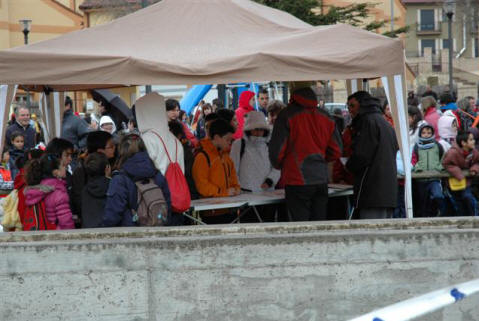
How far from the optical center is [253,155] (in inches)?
390

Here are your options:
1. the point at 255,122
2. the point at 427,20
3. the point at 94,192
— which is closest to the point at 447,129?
the point at 255,122

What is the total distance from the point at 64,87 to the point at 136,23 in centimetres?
323

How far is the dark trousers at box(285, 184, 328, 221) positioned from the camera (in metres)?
8.53

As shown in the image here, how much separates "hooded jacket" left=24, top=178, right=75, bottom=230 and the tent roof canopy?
1.03 metres

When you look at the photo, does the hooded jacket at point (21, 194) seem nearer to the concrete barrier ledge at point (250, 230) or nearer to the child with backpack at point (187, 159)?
the concrete barrier ledge at point (250, 230)

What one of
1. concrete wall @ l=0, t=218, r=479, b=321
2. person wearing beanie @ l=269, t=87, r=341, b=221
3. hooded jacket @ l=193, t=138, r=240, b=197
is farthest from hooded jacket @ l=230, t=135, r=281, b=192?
concrete wall @ l=0, t=218, r=479, b=321

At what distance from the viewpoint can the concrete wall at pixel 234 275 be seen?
6.00 metres

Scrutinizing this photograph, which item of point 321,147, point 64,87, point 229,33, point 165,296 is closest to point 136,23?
point 229,33

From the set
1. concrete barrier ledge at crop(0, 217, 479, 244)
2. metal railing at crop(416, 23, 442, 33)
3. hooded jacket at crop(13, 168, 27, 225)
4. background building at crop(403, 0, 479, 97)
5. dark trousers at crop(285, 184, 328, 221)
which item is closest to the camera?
concrete barrier ledge at crop(0, 217, 479, 244)

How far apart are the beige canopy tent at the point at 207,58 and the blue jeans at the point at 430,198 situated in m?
2.32

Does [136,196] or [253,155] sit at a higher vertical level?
[253,155]

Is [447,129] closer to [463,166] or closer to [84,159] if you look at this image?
[463,166]

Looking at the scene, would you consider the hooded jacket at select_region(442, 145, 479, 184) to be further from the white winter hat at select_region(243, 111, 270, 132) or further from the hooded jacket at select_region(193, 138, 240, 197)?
the hooded jacket at select_region(193, 138, 240, 197)

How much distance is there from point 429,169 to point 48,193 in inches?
212
